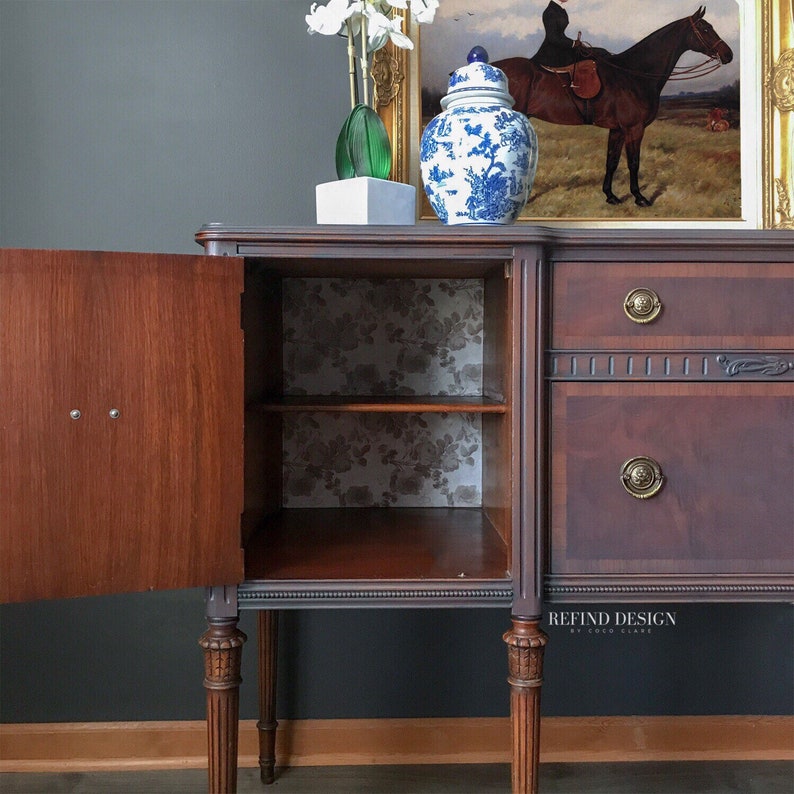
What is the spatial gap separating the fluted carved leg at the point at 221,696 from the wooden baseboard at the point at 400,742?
18.8 inches

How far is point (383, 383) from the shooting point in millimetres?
1430

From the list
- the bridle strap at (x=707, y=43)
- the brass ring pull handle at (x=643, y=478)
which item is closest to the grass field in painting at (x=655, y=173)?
the bridle strap at (x=707, y=43)

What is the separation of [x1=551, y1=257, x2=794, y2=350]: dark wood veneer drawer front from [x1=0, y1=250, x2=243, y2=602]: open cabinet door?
0.42m

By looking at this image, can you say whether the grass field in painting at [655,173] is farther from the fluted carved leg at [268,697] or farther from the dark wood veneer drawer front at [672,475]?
the fluted carved leg at [268,697]

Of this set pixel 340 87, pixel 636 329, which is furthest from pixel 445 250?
pixel 340 87

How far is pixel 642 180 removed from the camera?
1.39 m

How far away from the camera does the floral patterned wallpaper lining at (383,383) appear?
4.66 feet

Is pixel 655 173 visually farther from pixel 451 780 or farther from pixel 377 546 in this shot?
pixel 451 780

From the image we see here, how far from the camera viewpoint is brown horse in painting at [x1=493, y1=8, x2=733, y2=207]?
1.38 meters

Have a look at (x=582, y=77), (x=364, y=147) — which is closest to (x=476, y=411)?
(x=364, y=147)

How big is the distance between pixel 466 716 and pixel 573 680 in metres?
0.22

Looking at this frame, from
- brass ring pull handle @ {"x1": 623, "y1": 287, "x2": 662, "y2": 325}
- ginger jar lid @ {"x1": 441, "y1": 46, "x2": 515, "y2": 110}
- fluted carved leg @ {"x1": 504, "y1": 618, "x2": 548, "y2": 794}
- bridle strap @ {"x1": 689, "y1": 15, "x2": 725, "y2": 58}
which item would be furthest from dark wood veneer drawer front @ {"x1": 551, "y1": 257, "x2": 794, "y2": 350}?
bridle strap @ {"x1": 689, "y1": 15, "x2": 725, "y2": 58}

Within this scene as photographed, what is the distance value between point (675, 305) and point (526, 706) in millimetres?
550
